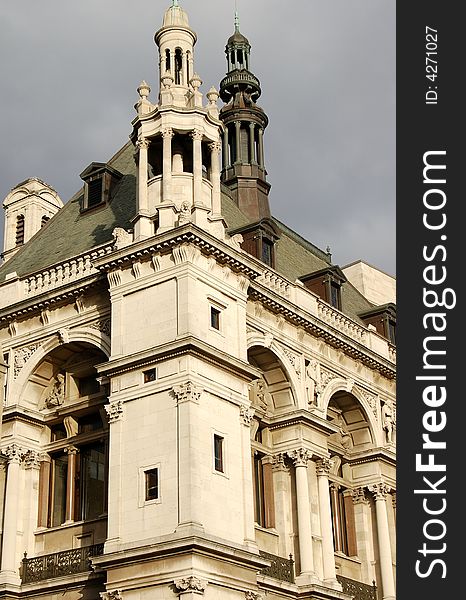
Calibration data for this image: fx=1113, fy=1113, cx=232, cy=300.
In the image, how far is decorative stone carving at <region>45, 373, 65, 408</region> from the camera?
144ft

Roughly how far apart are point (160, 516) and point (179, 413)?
343 centimetres

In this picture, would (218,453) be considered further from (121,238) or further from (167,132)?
(167,132)

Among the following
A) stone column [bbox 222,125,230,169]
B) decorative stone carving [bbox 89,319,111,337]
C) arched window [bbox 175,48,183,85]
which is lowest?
decorative stone carving [bbox 89,319,111,337]

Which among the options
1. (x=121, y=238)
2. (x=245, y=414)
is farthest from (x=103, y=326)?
(x=245, y=414)

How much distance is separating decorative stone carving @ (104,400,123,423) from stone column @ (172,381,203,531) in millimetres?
2426

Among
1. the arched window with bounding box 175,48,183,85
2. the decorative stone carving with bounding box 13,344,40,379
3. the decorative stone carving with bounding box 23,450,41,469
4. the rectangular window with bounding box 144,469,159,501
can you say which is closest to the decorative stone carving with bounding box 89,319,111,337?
the decorative stone carving with bounding box 13,344,40,379

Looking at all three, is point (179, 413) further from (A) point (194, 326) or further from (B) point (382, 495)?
(B) point (382, 495)

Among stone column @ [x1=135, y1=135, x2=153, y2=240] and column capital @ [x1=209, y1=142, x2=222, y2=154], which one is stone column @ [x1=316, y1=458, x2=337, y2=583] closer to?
stone column @ [x1=135, y1=135, x2=153, y2=240]

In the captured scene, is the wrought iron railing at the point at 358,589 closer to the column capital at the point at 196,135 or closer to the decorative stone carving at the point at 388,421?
the decorative stone carving at the point at 388,421

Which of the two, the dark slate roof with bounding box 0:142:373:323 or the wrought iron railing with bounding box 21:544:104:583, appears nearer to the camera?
the wrought iron railing with bounding box 21:544:104:583

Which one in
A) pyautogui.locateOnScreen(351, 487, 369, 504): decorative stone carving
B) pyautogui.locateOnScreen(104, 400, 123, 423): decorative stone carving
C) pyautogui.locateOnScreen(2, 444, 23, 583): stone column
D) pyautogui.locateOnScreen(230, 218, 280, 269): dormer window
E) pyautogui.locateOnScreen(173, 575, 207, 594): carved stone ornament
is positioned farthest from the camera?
pyautogui.locateOnScreen(351, 487, 369, 504): decorative stone carving

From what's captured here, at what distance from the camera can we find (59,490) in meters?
43.3

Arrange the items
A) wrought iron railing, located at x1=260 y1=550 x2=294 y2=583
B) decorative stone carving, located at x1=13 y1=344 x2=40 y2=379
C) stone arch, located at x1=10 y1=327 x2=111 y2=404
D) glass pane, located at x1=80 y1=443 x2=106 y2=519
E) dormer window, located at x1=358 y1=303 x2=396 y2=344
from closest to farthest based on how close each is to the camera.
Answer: wrought iron railing, located at x1=260 y1=550 x2=294 y2=583 < glass pane, located at x1=80 y1=443 x2=106 y2=519 < stone arch, located at x1=10 y1=327 x2=111 y2=404 < decorative stone carving, located at x1=13 y1=344 x2=40 y2=379 < dormer window, located at x1=358 y1=303 x2=396 y2=344

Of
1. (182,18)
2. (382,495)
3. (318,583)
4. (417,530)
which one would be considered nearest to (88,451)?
(318,583)
